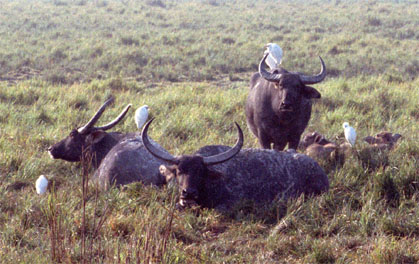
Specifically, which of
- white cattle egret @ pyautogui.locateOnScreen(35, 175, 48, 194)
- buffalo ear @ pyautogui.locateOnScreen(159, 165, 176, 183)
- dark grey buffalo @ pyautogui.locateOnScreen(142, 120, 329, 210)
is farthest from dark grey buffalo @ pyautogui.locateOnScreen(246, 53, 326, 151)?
white cattle egret @ pyautogui.locateOnScreen(35, 175, 48, 194)

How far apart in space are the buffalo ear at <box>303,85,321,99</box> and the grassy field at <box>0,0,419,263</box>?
91cm

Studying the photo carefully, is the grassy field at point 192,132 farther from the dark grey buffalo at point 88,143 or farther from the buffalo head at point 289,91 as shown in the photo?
the buffalo head at point 289,91

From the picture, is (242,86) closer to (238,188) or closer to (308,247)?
(238,188)

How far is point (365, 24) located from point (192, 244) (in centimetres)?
2087

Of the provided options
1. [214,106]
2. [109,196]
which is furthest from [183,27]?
[109,196]

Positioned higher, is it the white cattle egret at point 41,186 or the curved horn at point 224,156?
the curved horn at point 224,156

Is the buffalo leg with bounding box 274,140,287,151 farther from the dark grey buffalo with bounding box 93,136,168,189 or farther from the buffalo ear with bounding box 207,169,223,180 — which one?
the buffalo ear with bounding box 207,169,223,180

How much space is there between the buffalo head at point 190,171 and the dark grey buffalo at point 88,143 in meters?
1.63

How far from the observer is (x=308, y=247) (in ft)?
15.4

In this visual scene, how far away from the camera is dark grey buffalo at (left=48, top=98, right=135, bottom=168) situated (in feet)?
23.1

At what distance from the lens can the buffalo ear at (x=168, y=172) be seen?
5625mm

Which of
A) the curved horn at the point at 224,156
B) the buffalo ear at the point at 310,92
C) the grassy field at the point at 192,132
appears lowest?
the grassy field at the point at 192,132

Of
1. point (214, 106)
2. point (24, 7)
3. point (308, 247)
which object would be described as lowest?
point (24, 7)

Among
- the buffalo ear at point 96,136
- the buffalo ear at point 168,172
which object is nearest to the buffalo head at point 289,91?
the buffalo ear at point 168,172
